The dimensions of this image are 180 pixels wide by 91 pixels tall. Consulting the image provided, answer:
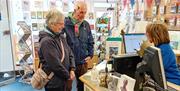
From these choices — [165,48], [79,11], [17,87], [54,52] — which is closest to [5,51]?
[17,87]

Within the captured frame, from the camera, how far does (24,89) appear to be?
4.70 metres

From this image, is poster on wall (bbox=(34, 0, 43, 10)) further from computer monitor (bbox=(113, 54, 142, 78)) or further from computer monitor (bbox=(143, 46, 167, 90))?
computer monitor (bbox=(143, 46, 167, 90))

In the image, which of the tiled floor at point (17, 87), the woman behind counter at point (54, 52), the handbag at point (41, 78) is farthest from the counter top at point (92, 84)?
the tiled floor at point (17, 87)

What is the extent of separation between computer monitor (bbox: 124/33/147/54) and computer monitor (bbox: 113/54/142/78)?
27.9 inches

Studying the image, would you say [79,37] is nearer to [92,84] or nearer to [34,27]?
[92,84]

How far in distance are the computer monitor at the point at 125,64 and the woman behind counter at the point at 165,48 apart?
24 centimetres

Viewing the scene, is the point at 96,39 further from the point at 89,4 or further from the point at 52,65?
the point at 52,65

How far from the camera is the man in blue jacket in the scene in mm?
3234

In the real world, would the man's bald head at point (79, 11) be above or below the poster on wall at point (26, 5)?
below

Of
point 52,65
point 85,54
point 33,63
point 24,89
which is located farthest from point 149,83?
point 33,63

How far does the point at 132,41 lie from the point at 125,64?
2.65 feet

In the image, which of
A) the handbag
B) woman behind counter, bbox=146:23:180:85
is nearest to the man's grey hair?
the handbag

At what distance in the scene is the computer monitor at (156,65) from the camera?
65.0 inches

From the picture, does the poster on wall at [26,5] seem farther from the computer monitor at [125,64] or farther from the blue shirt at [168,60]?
the blue shirt at [168,60]
